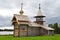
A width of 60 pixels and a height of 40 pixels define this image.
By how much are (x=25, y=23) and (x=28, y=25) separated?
993 millimetres

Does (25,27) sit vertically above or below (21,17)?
below

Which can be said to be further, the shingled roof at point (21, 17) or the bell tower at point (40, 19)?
the bell tower at point (40, 19)

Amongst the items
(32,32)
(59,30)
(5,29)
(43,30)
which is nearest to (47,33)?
(43,30)

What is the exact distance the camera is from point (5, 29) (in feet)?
228

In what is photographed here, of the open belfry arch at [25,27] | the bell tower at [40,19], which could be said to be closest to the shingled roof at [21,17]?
the open belfry arch at [25,27]

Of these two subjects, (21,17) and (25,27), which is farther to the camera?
(25,27)

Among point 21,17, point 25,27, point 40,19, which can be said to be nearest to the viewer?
point 21,17

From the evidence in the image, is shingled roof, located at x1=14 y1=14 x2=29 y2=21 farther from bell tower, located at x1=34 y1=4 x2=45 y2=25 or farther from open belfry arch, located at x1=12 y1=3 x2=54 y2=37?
bell tower, located at x1=34 y1=4 x2=45 y2=25

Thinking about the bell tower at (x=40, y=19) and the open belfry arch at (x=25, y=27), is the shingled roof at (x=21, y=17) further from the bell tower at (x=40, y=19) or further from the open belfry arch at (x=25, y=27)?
the bell tower at (x=40, y=19)

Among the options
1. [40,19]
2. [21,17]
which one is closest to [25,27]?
[21,17]

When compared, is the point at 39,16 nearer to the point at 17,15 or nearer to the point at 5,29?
the point at 17,15

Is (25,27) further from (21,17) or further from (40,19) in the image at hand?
(40,19)

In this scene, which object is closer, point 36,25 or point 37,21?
point 36,25

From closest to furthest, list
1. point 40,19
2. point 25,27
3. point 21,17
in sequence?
point 21,17 < point 25,27 < point 40,19
